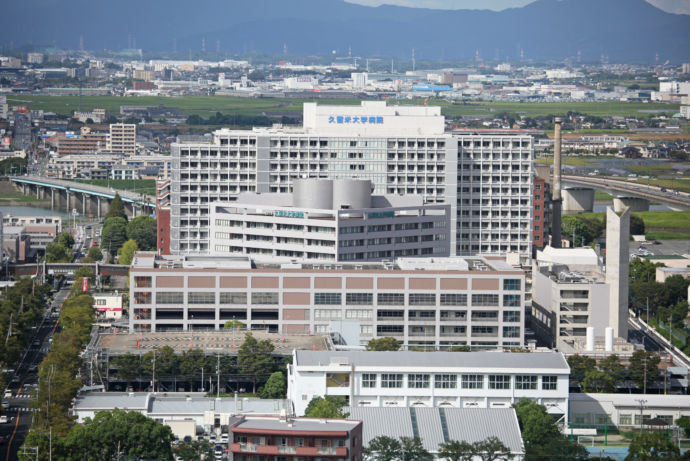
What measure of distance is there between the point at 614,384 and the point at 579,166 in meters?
130

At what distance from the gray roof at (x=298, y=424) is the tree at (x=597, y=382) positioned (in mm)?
20686

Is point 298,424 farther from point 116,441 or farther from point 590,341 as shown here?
point 590,341

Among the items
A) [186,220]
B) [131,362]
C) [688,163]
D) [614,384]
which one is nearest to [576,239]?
[186,220]

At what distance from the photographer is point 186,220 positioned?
290 feet

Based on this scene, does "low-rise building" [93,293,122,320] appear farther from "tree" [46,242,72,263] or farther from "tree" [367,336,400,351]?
"tree" [46,242,72,263]

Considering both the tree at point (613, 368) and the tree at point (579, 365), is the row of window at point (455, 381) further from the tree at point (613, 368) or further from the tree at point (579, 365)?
the tree at point (613, 368)

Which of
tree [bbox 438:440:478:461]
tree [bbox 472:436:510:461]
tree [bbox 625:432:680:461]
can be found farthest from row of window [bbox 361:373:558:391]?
tree [bbox 438:440:478:461]

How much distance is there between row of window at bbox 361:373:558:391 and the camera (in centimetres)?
5188

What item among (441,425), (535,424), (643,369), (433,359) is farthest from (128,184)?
(441,425)

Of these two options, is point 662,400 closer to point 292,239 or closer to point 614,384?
point 614,384

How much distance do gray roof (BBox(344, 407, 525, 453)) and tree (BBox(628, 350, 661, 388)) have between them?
503 inches

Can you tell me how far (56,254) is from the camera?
334 feet

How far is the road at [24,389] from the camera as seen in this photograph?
49.8 metres

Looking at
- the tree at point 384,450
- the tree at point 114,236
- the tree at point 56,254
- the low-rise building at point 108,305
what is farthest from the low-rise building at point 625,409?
the tree at point 114,236
